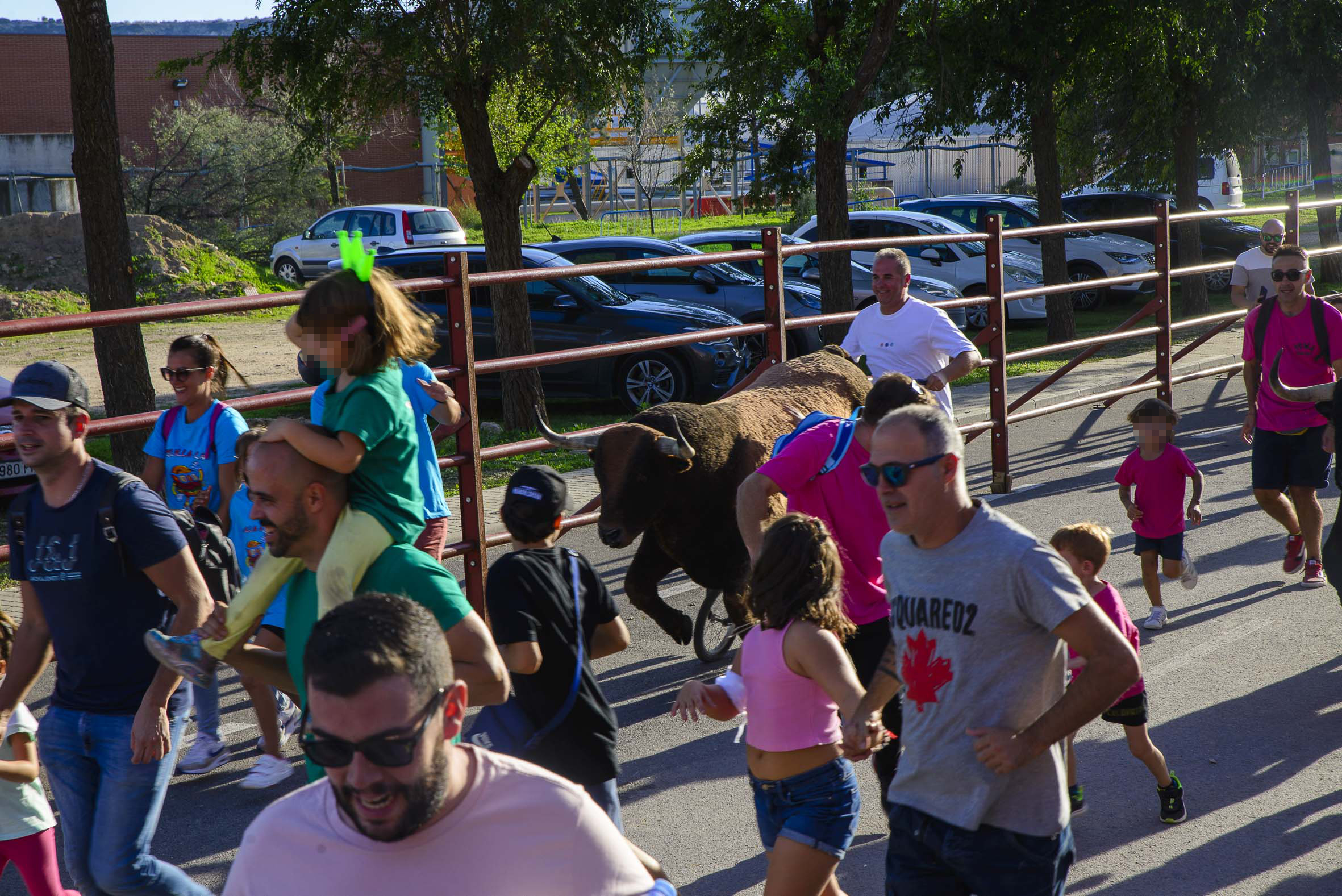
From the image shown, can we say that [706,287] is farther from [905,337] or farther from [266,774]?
[266,774]

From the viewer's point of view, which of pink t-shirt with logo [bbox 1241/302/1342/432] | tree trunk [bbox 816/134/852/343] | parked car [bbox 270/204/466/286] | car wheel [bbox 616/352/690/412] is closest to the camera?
pink t-shirt with logo [bbox 1241/302/1342/432]

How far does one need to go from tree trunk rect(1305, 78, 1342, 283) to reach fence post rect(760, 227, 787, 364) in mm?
21020

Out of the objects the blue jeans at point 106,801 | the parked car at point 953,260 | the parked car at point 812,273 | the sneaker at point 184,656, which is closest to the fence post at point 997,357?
the parked car at point 812,273

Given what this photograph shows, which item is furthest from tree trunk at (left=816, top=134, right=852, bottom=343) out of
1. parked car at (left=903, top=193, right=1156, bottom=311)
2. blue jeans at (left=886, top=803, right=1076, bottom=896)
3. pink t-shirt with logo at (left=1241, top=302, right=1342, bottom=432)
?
blue jeans at (left=886, top=803, right=1076, bottom=896)

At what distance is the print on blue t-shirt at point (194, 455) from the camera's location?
18.5ft

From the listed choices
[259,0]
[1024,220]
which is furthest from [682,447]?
[1024,220]

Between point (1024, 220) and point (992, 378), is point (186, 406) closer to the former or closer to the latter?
point (992, 378)

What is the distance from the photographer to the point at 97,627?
3.81 metres

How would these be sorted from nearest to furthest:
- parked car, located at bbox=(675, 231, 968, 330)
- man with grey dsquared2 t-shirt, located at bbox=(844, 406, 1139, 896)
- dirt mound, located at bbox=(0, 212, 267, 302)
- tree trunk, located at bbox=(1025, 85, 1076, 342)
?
man with grey dsquared2 t-shirt, located at bbox=(844, 406, 1139, 896)
parked car, located at bbox=(675, 231, 968, 330)
tree trunk, located at bbox=(1025, 85, 1076, 342)
dirt mound, located at bbox=(0, 212, 267, 302)

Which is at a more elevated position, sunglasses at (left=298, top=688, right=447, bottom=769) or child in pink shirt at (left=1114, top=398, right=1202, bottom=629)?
sunglasses at (left=298, top=688, right=447, bottom=769)

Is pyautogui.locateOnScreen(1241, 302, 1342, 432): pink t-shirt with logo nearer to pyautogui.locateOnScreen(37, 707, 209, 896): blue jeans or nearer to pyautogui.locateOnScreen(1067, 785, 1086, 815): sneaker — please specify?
pyautogui.locateOnScreen(1067, 785, 1086, 815): sneaker

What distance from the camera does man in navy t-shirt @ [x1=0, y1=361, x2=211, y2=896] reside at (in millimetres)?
3736

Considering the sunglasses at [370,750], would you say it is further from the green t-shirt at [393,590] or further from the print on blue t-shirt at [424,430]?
the print on blue t-shirt at [424,430]

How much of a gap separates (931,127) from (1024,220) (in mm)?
4931
